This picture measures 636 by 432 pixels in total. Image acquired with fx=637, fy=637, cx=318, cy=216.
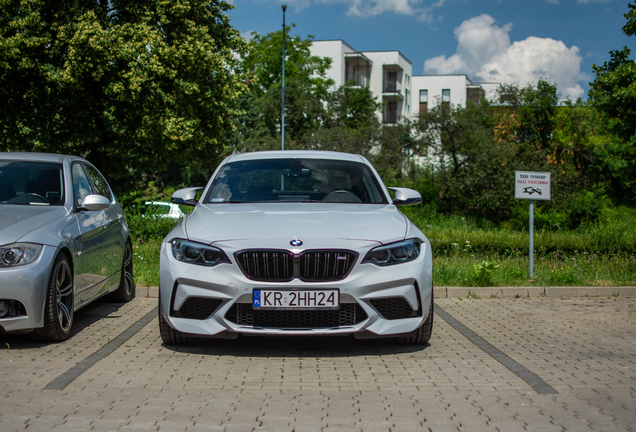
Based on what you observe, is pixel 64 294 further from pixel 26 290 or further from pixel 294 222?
pixel 294 222

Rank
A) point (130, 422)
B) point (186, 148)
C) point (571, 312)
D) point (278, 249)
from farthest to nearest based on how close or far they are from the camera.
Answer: point (186, 148) → point (571, 312) → point (278, 249) → point (130, 422)

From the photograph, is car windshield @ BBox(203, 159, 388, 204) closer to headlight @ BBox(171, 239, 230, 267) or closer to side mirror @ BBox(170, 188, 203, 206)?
Result: side mirror @ BBox(170, 188, 203, 206)

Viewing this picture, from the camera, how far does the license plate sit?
4.71 m

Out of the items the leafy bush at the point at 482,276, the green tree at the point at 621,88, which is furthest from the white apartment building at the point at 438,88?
the leafy bush at the point at 482,276

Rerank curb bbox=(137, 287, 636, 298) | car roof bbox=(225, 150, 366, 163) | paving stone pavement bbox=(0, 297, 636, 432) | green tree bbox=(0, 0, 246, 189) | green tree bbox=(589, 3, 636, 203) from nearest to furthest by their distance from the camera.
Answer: paving stone pavement bbox=(0, 297, 636, 432) → car roof bbox=(225, 150, 366, 163) → curb bbox=(137, 287, 636, 298) → green tree bbox=(589, 3, 636, 203) → green tree bbox=(0, 0, 246, 189)

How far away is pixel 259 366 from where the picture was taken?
4.86 metres

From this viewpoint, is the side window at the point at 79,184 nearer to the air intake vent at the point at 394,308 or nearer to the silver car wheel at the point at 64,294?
the silver car wheel at the point at 64,294

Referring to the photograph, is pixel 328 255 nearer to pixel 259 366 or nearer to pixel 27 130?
pixel 259 366

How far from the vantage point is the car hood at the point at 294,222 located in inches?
193

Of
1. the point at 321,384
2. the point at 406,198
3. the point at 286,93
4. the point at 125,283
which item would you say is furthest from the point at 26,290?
the point at 286,93

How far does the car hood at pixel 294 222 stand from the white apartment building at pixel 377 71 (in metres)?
59.2

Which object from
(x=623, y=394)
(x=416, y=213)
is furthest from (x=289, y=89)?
(x=623, y=394)

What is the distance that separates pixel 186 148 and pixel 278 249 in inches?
870

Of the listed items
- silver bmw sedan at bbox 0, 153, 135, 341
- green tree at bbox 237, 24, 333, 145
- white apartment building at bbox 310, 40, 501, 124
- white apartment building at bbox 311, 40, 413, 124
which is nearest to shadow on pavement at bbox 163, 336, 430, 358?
silver bmw sedan at bbox 0, 153, 135, 341
